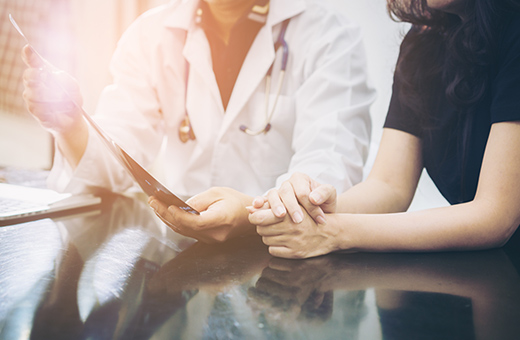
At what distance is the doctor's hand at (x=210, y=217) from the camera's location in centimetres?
53

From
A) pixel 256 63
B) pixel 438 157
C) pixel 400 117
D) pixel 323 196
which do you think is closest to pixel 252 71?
pixel 256 63

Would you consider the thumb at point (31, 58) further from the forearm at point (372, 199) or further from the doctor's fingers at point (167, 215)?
the forearm at point (372, 199)

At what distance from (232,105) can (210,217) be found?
618 mm

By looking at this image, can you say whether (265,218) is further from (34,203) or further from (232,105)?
(232,105)

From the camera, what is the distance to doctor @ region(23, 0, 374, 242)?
0.93 m

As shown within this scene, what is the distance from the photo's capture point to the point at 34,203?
2.37 feet

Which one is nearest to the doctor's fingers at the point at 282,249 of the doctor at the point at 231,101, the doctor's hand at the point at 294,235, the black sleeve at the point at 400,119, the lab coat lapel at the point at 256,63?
the doctor's hand at the point at 294,235

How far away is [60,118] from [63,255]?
0.44m

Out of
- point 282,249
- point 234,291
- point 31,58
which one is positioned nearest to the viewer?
point 234,291

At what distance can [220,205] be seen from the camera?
0.56 metres

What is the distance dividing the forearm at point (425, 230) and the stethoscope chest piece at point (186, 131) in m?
0.70

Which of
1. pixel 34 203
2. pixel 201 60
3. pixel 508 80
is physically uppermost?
pixel 508 80

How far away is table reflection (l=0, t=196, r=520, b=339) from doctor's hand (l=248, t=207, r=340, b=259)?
0.04 feet

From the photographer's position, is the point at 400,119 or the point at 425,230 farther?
the point at 400,119
